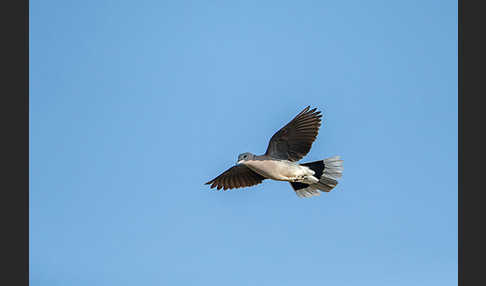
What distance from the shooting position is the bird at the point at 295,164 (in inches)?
516

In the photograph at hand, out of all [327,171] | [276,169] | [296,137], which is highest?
[296,137]

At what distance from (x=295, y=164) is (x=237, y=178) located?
1557 mm

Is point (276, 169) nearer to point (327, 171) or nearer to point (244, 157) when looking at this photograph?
point (244, 157)

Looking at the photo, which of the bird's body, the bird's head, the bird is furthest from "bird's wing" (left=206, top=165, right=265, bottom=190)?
the bird's head

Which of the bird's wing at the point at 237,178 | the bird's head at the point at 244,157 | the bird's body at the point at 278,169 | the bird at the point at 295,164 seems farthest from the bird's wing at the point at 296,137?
the bird's wing at the point at 237,178

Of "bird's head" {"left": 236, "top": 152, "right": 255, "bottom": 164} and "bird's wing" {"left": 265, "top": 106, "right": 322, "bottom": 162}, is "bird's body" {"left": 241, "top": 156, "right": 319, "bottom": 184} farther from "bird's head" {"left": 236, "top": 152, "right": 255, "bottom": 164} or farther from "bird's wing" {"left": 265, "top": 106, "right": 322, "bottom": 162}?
"bird's wing" {"left": 265, "top": 106, "right": 322, "bottom": 162}

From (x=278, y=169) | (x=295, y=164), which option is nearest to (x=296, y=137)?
(x=295, y=164)

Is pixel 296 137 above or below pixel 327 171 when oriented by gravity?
above

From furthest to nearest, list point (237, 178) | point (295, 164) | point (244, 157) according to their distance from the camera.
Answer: point (237, 178), point (295, 164), point (244, 157)

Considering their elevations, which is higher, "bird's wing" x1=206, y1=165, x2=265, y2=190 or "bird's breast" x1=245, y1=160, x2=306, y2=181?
"bird's wing" x1=206, y1=165, x2=265, y2=190

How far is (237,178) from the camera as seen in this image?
14391 mm

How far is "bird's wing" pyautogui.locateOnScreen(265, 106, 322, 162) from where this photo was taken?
1346 cm

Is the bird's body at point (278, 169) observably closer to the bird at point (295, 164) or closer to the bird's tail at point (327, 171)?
the bird at point (295, 164)

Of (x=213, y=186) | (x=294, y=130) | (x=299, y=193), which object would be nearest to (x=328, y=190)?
(x=299, y=193)
